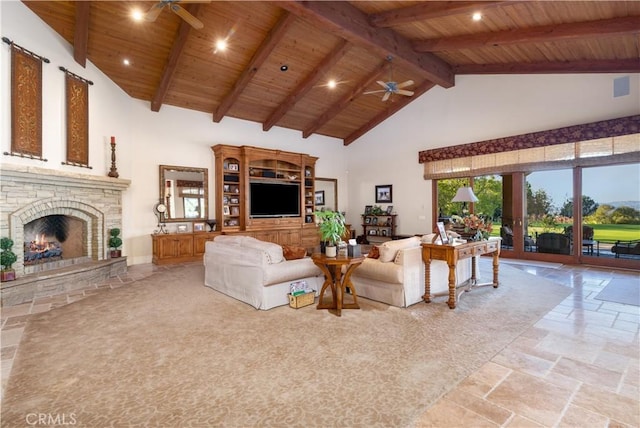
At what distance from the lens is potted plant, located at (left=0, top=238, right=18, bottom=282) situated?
3973 millimetres

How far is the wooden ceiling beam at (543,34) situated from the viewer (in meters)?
4.14

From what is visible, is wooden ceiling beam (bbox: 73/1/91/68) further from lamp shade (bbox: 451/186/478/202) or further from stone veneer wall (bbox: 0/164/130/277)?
lamp shade (bbox: 451/186/478/202)

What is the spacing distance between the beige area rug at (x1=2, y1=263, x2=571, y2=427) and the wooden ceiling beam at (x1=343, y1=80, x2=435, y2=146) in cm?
614

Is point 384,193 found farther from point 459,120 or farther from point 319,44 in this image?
point 319,44

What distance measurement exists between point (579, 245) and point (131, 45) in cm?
946

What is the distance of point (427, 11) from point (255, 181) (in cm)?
532

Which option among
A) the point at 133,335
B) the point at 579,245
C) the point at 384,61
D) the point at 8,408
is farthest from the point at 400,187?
→ the point at 8,408

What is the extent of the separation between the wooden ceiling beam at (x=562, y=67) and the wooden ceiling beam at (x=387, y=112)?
130 cm

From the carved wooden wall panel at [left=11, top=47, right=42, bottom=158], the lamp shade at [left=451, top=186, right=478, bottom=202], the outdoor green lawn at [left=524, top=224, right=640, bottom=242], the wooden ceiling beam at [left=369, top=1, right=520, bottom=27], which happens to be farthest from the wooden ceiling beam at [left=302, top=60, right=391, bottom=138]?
the carved wooden wall panel at [left=11, top=47, right=42, bottom=158]

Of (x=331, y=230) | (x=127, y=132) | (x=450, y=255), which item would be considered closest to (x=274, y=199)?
(x=127, y=132)

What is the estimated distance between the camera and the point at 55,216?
5.26 meters

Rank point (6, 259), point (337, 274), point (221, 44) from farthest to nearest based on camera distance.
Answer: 1. point (221, 44)
2. point (6, 259)
3. point (337, 274)

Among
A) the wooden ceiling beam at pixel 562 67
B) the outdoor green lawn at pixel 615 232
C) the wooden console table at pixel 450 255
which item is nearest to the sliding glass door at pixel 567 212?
the outdoor green lawn at pixel 615 232

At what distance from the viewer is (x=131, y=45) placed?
5.48m
